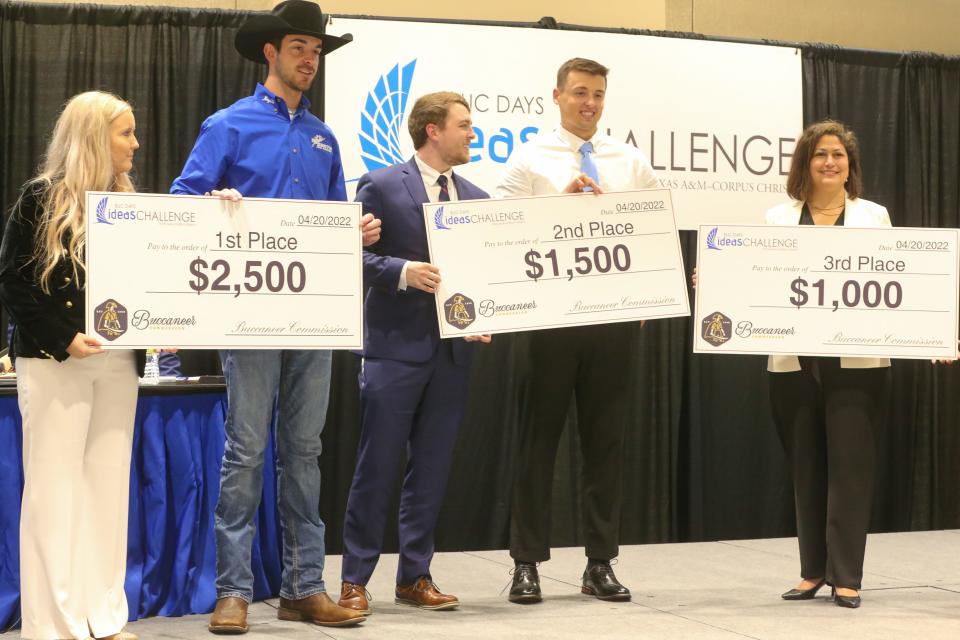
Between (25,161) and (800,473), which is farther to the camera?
(25,161)

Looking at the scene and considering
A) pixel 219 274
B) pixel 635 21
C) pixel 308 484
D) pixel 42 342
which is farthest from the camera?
pixel 635 21

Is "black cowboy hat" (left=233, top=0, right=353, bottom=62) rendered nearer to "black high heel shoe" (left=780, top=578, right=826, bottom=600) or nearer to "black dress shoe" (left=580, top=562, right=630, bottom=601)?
"black dress shoe" (left=580, top=562, right=630, bottom=601)

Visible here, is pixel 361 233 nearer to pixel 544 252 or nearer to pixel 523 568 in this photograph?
pixel 544 252

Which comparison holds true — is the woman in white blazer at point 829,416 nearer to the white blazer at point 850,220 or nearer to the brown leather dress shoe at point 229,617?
the white blazer at point 850,220

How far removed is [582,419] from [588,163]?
35.4 inches

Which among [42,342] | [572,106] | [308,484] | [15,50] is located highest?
[15,50]

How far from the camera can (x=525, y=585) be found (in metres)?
3.92

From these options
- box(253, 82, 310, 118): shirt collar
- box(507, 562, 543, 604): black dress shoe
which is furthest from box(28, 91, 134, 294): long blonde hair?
box(507, 562, 543, 604): black dress shoe

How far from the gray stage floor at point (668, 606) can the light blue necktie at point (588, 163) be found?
4.87 ft

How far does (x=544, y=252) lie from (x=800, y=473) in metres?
1.23

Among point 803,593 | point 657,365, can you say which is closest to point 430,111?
point 803,593

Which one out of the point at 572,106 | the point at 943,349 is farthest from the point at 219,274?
the point at 943,349

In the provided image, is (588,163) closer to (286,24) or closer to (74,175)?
(286,24)

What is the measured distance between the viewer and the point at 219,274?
3307mm
